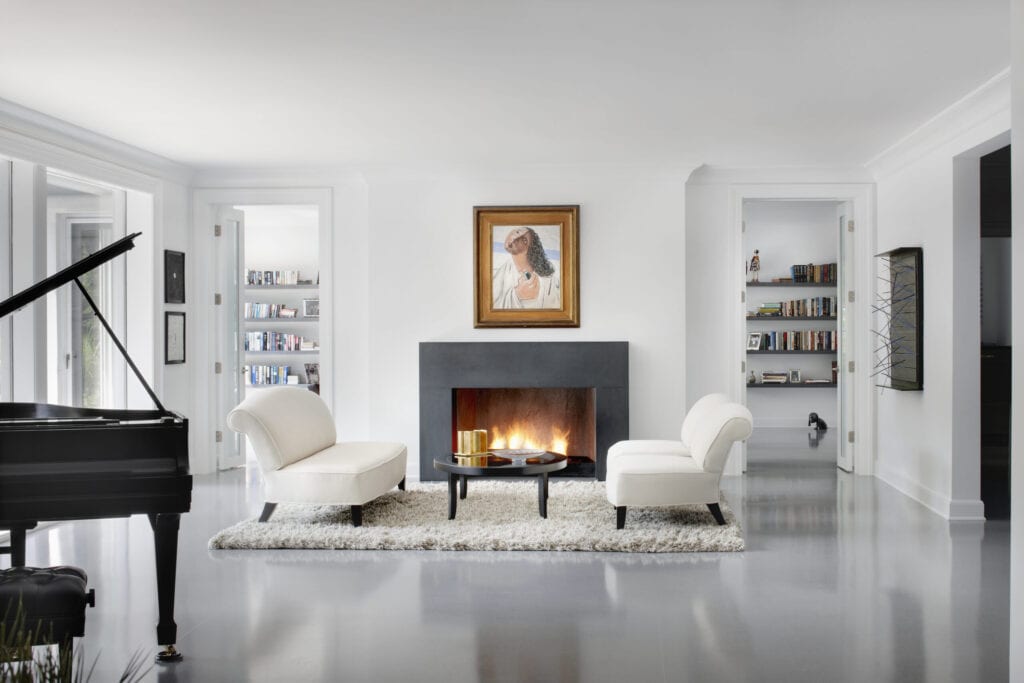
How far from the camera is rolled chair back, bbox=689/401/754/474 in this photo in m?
4.86

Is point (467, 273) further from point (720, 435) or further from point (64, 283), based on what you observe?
point (64, 283)

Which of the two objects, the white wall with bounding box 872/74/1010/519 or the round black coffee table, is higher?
the white wall with bounding box 872/74/1010/519

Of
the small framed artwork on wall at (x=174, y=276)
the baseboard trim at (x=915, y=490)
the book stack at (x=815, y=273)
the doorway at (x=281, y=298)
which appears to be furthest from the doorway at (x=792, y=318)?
the small framed artwork on wall at (x=174, y=276)

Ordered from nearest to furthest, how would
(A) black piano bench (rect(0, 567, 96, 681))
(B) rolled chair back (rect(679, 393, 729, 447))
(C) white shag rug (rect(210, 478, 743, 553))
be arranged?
(A) black piano bench (rect(0, 567, 96, 681)) → (C) white shag rug (rect(210, 478, 743, 553)) → (B) rolled chair back (rect(679, 393, 729, 447))

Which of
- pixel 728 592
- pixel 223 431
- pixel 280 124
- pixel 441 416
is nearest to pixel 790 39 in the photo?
pixel 728 592

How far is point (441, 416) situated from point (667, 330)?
77.9 inches

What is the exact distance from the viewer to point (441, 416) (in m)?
6.88

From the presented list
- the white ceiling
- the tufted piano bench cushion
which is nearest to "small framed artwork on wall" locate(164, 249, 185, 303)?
the white ceiling

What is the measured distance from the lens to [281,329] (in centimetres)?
1022

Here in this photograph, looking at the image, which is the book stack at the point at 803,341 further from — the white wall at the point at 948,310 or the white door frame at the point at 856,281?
the white wall at the point at 948,310

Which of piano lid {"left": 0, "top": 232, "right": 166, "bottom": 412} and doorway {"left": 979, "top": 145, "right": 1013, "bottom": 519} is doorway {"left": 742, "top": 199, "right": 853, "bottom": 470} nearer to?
doorway {"left": 979, "top": 145, "right": 1013, "bottom": 519}

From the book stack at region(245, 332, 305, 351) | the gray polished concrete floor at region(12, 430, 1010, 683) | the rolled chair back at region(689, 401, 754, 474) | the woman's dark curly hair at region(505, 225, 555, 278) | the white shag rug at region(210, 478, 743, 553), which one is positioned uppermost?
the woman's dark curly hair at region(505, 225, 555, 278)

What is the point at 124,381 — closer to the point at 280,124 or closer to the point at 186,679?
the point at 280,124

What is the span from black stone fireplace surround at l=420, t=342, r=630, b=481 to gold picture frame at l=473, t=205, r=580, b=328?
0.81 ft
